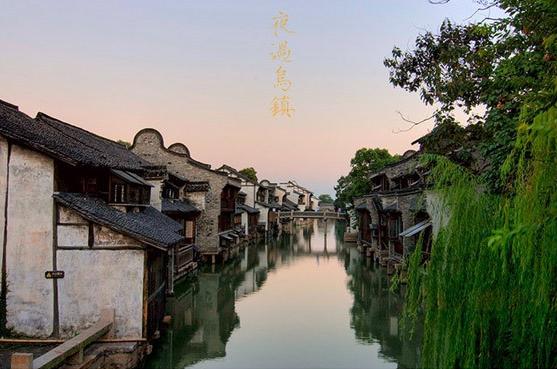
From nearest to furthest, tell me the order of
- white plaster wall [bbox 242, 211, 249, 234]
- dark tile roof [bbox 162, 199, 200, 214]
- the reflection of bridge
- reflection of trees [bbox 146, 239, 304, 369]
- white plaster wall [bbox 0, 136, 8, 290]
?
white plaster wall [bbox 0, 136, 8, 290] < reflection of trees [bbox 146, 239, 304, 369] < dark tile roof [bbox 162, 199, 200, 214] < white plaster wall [bbox 242, 211, 249, 234] < the reflection of bridge

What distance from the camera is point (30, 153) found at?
1252cm

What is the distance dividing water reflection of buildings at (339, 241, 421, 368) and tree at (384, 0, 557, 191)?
190 inches

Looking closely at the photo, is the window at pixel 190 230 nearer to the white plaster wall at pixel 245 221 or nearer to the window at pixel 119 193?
the window at pixel 119 193

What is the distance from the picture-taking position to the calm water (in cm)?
1424

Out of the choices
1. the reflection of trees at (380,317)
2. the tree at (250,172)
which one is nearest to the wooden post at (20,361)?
the reflection of trees at (380,317)

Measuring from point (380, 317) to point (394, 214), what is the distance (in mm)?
11867

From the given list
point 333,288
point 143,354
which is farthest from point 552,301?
point 333,288

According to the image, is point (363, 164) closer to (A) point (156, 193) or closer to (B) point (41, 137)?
(A) point (156, 193)

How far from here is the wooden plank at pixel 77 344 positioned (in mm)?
9273

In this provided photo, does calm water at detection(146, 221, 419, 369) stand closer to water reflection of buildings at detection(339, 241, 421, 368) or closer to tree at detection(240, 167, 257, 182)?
water reflection of buildings at detection(339, 241, 421, 368)

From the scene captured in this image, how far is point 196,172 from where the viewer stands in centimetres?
3606

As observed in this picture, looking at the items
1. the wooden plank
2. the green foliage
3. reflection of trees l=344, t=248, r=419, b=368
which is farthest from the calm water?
the green foliage

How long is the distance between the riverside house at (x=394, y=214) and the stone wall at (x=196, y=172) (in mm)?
12312

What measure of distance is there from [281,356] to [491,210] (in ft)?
33.8
